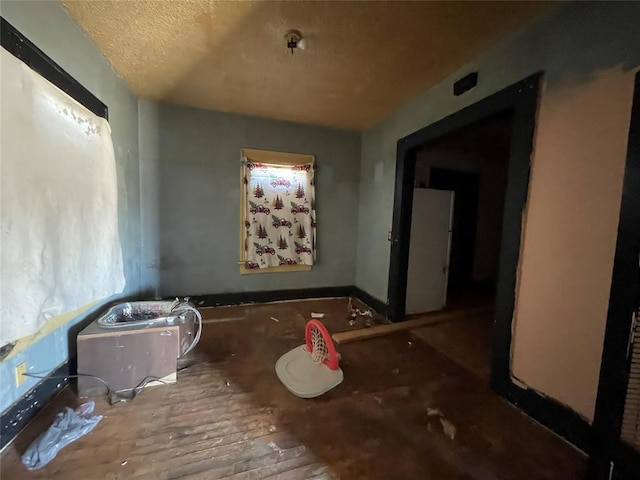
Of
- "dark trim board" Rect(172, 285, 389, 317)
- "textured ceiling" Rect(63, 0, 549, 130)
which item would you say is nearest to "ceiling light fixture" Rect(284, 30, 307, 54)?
"textured ceiling" Rect(63, 0, 549, 130)

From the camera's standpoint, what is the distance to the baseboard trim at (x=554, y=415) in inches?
53.0

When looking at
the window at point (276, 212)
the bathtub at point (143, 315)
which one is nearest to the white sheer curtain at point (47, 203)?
the bathtub at point (143, 315)

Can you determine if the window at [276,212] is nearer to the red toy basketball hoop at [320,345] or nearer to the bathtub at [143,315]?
the bathtub at [143,315]

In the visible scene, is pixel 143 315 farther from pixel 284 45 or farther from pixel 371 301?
pixel 371 301

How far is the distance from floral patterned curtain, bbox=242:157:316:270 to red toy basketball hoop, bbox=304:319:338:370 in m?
1.51

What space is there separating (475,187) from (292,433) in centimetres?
467

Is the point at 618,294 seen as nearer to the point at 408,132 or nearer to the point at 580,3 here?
the point at 580,3

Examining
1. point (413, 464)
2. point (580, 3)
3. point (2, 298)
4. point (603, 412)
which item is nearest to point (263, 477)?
point (413, 464)

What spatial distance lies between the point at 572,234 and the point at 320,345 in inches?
67.2

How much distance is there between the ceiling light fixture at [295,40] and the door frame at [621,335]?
5.75 feet

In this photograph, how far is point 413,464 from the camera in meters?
1.25

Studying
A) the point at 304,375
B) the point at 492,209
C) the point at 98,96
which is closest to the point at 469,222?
the point at 492,209

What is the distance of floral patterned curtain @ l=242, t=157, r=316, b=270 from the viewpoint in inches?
132

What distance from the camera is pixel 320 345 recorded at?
2078mm
